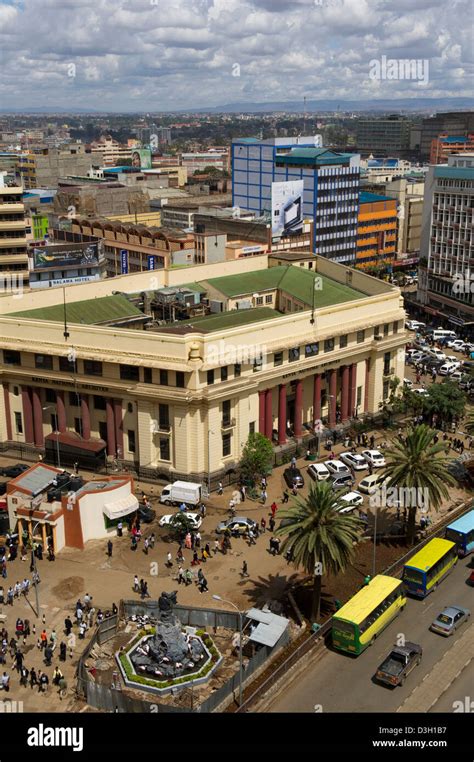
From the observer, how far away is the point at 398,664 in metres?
45.8

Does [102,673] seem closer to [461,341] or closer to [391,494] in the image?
[391,494]

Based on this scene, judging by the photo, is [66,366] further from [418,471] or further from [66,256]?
[66,256]

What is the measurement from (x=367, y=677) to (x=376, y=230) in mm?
137784

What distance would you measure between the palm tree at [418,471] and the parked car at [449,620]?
10371mm

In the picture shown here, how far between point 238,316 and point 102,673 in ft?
143

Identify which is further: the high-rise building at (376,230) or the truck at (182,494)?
the high-rise building at (376,230)

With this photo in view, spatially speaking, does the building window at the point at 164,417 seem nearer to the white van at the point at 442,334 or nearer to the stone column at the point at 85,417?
the stone column at the point at 85,417

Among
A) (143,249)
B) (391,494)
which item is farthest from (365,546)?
(143,249)

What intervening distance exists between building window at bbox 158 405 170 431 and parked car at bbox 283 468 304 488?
11500mm

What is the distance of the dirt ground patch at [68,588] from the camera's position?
5594cm

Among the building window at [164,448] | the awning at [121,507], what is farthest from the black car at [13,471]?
the awning at [121,507]

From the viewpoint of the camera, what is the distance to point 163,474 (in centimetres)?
7344

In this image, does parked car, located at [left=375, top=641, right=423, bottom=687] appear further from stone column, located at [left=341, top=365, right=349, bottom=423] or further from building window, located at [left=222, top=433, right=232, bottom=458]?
stone column, located at [left=341, top=365, right=349, bottom=423]

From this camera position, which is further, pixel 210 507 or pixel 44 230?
pixel 44 230
